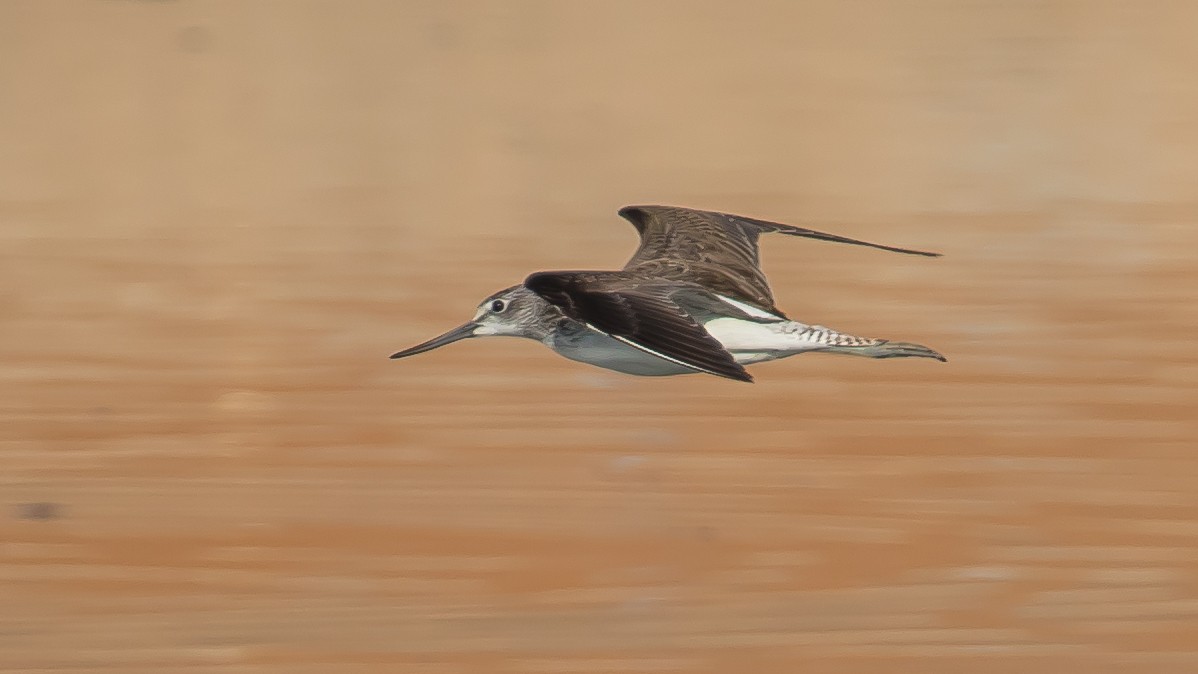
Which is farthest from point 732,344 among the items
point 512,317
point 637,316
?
point 512,317

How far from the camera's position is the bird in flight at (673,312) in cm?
750

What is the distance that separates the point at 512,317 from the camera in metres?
8.79

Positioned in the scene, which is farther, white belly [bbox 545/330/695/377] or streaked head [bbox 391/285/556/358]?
streaked head [bbox 391/285/556/358]

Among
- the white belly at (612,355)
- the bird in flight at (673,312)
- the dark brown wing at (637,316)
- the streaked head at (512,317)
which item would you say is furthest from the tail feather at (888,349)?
the streaked head at (512,317)

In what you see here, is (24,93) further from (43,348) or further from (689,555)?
(689,555)

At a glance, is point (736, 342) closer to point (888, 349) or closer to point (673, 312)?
point (888, 349)

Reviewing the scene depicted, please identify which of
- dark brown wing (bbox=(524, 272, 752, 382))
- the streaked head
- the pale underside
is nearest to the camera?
dark brown wing (bbox=(524, 272, 752, 382))

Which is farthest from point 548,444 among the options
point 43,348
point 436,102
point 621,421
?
point 436,102

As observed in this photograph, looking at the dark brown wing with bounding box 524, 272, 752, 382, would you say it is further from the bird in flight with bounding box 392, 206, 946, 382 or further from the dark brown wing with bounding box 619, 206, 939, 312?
the dark brown wing with bounding box 619, 206, 939, 312

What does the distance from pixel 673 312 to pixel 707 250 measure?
62.6 inches

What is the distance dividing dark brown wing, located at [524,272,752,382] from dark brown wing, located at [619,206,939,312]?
656 mm

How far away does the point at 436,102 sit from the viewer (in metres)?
16.1

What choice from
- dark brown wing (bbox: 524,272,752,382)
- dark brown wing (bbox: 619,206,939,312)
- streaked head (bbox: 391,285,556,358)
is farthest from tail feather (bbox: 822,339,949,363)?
streaked head (bbox: 391,285,556,358)

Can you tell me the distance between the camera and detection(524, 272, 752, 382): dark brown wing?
7.29m
